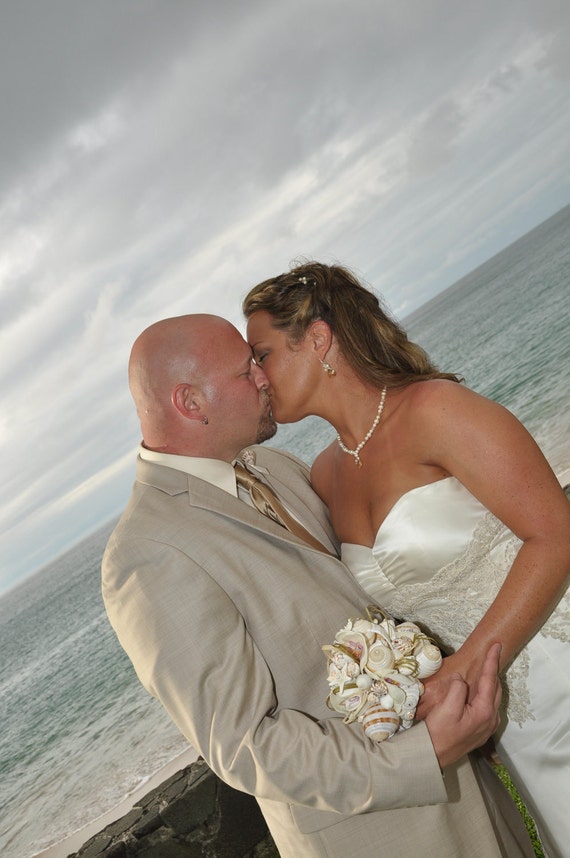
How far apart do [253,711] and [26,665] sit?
3849 centimetres

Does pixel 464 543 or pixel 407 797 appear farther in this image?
pixel 464 543

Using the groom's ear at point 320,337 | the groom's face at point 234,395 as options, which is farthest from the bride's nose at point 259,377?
the groom's ear at point 320,337

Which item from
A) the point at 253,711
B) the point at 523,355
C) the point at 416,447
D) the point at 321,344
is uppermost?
the point at 321,344

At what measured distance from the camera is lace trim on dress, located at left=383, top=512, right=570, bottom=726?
8.55 feet

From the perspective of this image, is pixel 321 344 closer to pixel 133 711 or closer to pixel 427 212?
pixel 133 711

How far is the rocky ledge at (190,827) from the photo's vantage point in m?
3.75

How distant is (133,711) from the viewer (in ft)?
57.7

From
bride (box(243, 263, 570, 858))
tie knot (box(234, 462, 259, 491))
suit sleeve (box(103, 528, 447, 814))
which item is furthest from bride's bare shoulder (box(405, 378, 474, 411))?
suit sleeve (box(103, 528, 447, 814))

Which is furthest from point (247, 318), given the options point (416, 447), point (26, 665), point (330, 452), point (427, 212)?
point (427, 212)

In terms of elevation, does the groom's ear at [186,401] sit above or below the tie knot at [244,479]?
above

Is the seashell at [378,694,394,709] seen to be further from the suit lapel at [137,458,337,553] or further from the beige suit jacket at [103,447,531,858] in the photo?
the suit lapel at [137,458,337,553]

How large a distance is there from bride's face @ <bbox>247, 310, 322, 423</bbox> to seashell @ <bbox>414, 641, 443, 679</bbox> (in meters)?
1.09

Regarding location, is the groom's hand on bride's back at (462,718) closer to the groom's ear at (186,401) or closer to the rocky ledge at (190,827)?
the groom's ear at (186,401)

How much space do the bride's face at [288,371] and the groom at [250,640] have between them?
0.12 meters
